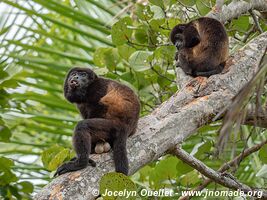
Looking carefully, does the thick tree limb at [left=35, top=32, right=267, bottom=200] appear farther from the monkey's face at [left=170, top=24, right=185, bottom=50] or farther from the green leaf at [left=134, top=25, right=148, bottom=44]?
the green leaf at [left=134, top=25, right=148, bottom=44]

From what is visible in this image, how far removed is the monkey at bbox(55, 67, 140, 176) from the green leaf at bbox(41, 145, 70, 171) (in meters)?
0.20

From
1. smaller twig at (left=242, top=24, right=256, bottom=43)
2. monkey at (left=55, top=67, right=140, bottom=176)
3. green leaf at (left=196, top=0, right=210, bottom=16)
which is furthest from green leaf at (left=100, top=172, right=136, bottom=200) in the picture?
smaller twig at (left=242, top=24, right=256, bottom=43)

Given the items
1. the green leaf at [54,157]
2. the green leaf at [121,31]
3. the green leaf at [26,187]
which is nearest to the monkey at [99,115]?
the green leaf at [54,157]

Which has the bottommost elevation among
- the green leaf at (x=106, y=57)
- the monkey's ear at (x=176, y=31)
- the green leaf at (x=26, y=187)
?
the green leaf at (x=26, y=187)

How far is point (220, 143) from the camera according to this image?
1.62m

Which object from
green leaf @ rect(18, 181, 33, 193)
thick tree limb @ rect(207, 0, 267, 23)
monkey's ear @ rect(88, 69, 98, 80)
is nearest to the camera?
green leaf @ rect(18, 181, 33, 193)

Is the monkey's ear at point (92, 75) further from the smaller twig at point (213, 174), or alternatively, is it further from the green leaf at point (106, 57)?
the smaller twig at point (213, 174)

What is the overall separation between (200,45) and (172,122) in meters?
1.62

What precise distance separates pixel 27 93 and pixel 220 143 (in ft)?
9.61

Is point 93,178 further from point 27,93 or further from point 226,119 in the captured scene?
point 27,93

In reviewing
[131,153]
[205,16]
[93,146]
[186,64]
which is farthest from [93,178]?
[205,16]

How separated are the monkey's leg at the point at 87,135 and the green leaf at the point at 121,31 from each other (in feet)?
2.81

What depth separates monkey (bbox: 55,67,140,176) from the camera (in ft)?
9.95

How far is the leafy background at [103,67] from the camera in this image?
3943mm
